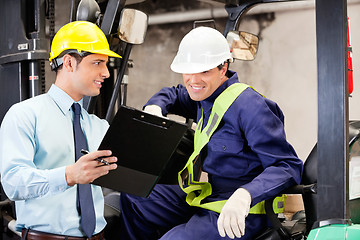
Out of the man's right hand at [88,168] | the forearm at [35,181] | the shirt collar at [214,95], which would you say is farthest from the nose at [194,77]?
the forearm at [35,181]

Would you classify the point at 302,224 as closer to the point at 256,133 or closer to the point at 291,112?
the point at 256,133

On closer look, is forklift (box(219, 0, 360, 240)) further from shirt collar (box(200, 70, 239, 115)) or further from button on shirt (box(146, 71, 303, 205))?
shirt collar (box(200, 70, 239, 115))

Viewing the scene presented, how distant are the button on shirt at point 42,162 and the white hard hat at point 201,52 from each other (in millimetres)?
641

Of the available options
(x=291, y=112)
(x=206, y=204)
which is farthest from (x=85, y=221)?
(x=291, y=112)

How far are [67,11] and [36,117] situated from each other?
4.59m

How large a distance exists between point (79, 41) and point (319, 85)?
1.28m

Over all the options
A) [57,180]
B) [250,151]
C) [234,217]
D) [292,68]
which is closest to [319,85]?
[234,217]

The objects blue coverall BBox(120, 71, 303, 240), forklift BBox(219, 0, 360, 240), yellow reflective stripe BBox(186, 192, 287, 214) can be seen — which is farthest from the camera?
yellow reflective stripe BBox(186, 192, 287, 214)

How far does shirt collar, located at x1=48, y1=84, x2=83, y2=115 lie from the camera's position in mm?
2436

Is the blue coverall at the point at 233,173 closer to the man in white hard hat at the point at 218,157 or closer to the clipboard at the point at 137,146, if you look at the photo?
the man in white hard hat at the point at 218,157

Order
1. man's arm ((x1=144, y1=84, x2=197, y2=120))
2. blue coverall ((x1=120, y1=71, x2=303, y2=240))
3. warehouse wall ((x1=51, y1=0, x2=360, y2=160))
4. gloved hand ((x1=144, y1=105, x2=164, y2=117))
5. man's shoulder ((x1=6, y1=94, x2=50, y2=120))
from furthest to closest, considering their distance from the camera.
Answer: warehouse wall ((x1=51, y1=0, x2=360, y2=160)), man's arm ((x1=144, y1=84, x2=197, y2=120)), gloved hand ((x1=144, y1=105, x2=164, y2=117)), blue coverall ((x1=120, y1=71, x2=303, y2=240)), man's shoulder ((x1=6, y1=94, x2=50, y2=120))

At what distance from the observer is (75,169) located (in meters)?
2.08

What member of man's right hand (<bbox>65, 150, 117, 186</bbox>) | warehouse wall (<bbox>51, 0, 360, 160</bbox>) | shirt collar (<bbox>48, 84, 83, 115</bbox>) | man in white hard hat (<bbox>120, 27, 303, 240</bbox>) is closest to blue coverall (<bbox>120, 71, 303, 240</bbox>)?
man in white hard hat (<bbox>120, 27, 303, 240</bbox>)

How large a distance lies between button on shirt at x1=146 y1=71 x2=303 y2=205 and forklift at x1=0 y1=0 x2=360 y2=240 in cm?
16
